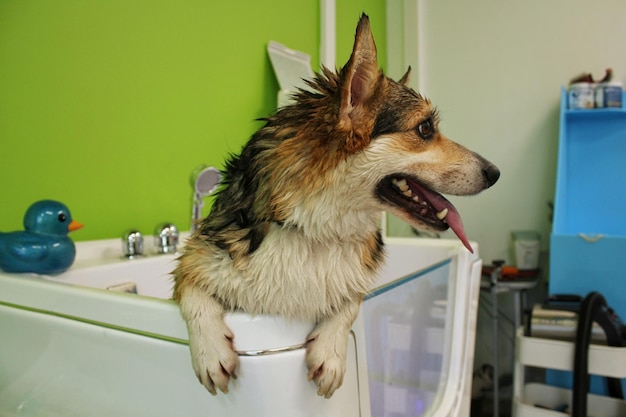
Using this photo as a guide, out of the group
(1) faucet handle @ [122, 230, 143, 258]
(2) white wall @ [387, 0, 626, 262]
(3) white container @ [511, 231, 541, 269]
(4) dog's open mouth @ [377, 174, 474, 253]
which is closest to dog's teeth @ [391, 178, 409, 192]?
(4) dog's open mouth @ [377, 174, 474, 253]

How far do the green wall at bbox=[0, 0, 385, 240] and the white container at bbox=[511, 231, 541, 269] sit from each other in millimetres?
1265

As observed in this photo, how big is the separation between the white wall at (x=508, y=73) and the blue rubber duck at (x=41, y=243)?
1.88m

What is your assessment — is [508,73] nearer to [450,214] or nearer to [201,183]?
[201,183]

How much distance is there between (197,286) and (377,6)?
230 centimetres

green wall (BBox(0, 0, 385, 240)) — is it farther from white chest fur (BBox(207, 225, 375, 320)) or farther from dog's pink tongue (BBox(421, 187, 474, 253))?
dog's pink tongue (BBox(421, 187, 474, 253))

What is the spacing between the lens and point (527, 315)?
171 centimetres

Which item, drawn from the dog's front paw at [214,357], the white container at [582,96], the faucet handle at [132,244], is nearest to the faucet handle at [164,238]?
the faucet handle at [132,244]

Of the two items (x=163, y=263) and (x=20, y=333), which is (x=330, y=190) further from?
(x=163, y=263)

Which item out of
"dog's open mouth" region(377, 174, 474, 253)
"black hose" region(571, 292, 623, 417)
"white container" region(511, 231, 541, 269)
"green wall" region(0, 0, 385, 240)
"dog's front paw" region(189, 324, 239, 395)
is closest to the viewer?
"dog's front paw" region(189, 324, 239, 395)

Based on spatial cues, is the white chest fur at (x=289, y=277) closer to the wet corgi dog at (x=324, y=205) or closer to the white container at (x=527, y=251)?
the wet corgi dog at (x=324, y=205)

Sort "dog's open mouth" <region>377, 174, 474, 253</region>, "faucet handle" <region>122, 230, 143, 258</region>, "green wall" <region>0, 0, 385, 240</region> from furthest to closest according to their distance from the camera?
"faucet handle" <region>122, 230, 143, 258</region> → "green wall" <region>0, 0, 385, 240</region> → "dog's open mouth" <region>377, 174, 474, 253</region>

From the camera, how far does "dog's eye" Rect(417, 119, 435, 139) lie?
0.69 meters

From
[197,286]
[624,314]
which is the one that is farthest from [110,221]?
[624,314]

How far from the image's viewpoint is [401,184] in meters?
0.68
